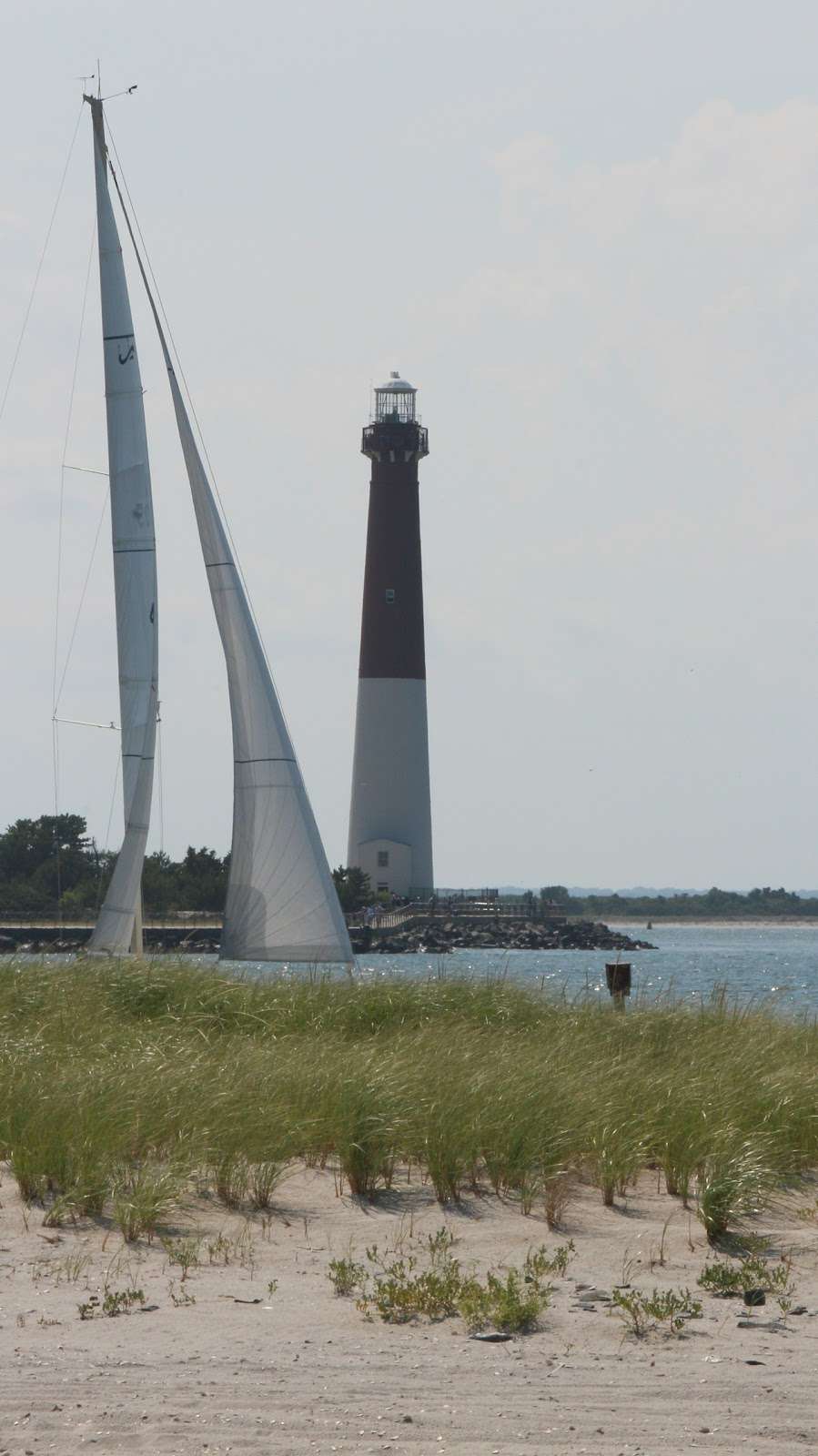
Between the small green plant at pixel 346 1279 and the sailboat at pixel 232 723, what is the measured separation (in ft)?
34.6

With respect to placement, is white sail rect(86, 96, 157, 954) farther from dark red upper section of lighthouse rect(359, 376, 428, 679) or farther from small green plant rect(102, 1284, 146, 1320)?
dark red upper section of lighthouse rect(359, 376, 428, 679)

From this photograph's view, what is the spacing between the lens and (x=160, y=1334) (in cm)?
602

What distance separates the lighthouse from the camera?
54938 mm

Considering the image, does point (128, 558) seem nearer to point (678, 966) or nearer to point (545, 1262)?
point (545, 1262)

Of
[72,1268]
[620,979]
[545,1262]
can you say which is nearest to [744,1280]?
[545,1262]

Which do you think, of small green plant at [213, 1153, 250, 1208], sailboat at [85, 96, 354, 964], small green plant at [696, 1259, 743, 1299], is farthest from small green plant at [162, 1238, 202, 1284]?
sailboat at [85, 96, 354, 964]

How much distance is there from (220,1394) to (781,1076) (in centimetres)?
527

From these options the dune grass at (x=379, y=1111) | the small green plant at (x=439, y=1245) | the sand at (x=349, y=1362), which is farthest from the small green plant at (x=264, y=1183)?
the small green plant at (x=439, y=1245)

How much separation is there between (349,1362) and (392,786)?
50.2 m

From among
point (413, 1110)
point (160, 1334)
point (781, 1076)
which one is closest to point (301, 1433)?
point (160, 1334)

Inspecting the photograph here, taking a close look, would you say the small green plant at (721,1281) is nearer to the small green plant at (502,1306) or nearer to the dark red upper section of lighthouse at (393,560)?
the small green plant at (502,1306)

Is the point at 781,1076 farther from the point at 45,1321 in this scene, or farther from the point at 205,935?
Answer: the point at 205,935

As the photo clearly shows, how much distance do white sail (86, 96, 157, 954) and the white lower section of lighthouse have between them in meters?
36.7

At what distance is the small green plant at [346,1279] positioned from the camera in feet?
21.8
